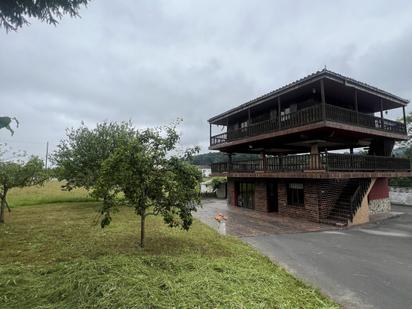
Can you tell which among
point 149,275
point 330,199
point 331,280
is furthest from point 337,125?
point 149,275

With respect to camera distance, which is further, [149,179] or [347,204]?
[347,204]

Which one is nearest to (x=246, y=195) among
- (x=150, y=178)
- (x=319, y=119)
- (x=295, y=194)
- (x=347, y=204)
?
(x=295, y=194)

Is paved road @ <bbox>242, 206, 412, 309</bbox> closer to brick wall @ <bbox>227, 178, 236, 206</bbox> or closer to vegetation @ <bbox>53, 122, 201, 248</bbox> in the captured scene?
vegetation @ <bbox>53, 122, 201, 248</bbox>

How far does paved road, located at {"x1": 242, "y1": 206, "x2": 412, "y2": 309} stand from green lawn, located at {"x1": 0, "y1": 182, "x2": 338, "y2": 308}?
0.74 metres

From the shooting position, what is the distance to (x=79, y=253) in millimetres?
7836

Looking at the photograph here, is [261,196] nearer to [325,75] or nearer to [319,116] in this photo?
[319,116]

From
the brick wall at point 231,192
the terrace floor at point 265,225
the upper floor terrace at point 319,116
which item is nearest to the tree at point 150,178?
the terrace floor at point 265,225

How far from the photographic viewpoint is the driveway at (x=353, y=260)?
5855 mm

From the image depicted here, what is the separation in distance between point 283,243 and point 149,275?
6.75 meters

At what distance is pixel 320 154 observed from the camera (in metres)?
14.2

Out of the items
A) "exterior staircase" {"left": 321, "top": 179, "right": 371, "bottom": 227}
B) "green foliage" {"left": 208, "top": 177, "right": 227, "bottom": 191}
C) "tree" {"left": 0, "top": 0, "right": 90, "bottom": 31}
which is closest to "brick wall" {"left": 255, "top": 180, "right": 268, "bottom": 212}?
"exterior staircase" {"left": 321, "top": 179, "right": 371, "bottom": 227}

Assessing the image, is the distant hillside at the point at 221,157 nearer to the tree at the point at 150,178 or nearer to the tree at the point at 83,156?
the tree at the point at 150,178

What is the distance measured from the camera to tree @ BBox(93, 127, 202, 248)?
765 cm

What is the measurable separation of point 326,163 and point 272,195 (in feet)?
21.9
